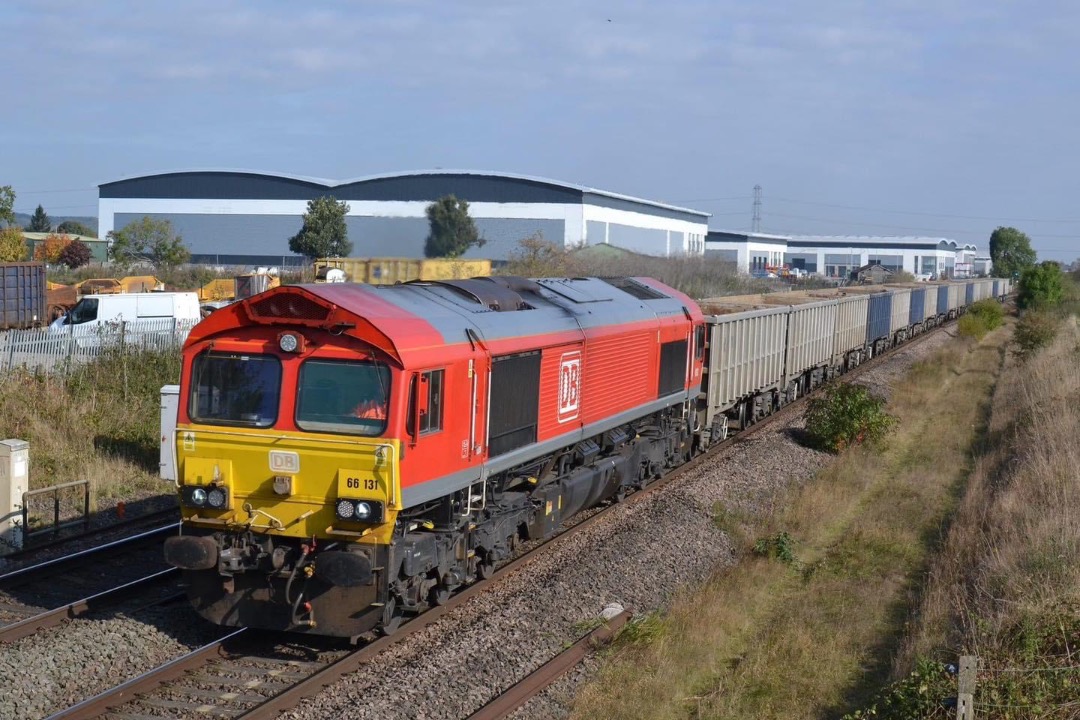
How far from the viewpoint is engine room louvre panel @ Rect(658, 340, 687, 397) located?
16.9m

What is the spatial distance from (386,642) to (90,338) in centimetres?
1486

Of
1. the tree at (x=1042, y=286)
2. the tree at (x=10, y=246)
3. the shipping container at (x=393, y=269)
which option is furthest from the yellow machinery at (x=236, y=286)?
the tree at (x=1042, y=286)

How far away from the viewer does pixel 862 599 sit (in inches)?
488

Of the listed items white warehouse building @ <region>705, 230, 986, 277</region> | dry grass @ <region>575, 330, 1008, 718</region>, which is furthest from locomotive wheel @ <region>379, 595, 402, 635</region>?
white warehouse building @ <region>705, 230, 986, 277</region>

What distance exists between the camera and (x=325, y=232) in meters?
52.8

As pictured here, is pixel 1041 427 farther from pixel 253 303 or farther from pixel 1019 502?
pixel 253 303

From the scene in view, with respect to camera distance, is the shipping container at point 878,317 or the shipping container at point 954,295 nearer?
the shipping container at point 878,317

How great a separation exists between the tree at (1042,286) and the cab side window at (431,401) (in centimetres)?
5256

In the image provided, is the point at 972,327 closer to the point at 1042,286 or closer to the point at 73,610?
the point at 1042,286

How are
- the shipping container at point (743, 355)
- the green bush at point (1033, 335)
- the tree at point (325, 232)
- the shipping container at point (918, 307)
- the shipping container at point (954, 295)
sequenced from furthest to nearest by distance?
the shipping container at point (954, 295)
the tree at point (325, 232)
the shipping container at point (918, 307)
the green bush at point (1033, 335)
the shipping container at point (743, 355)

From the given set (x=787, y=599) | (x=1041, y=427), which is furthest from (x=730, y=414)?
(x=787, y=599)

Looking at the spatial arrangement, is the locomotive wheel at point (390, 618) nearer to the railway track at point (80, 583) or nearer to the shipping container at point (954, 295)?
the railway track at point (80, 583)

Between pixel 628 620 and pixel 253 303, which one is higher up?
pixel 253 303

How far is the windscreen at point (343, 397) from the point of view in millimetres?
9117
